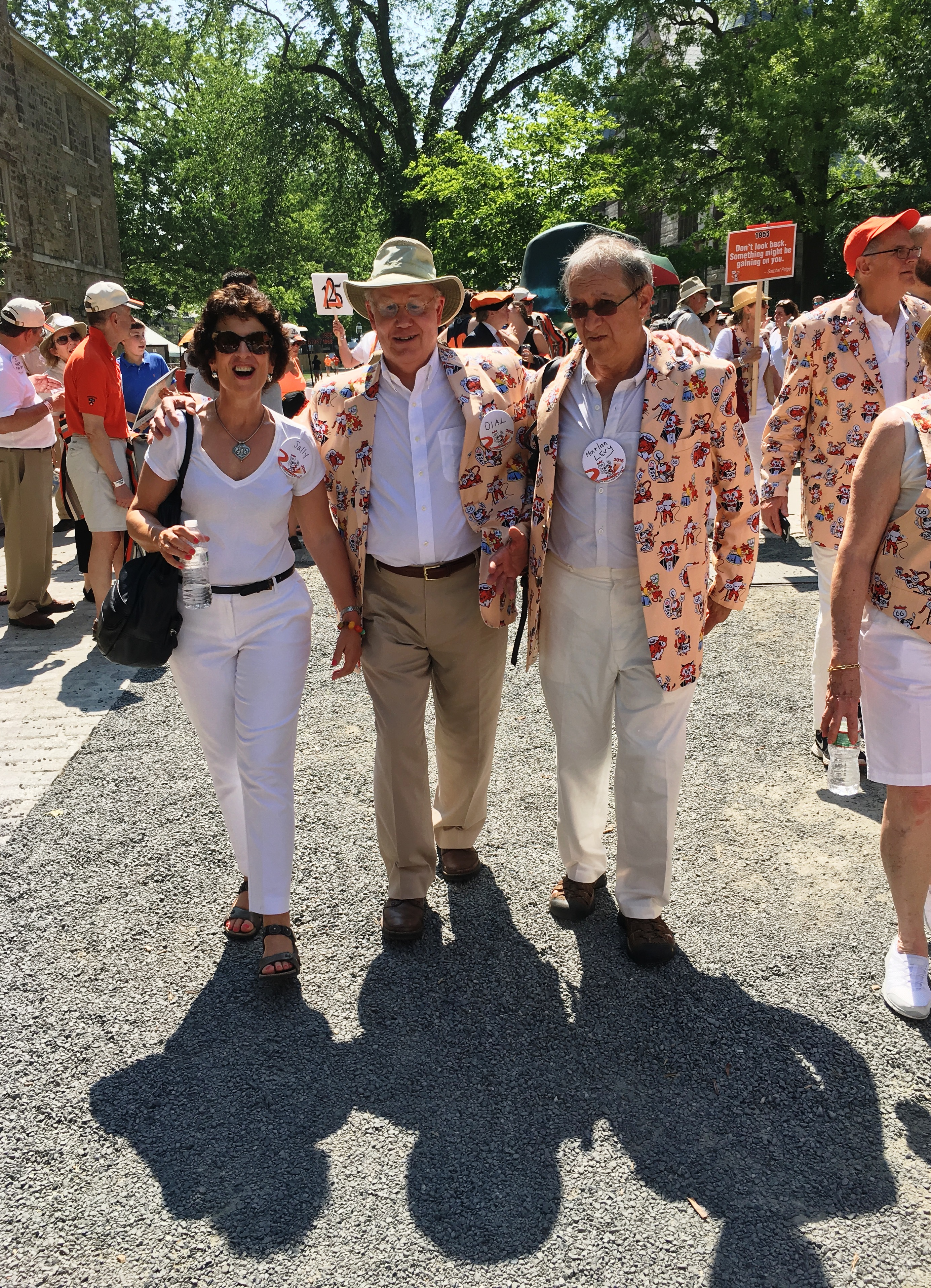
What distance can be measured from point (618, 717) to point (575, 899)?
710 mm

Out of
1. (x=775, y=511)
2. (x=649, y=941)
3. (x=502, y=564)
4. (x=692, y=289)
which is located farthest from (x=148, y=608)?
(x=692, y=289)

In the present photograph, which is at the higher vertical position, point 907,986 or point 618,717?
point 618,717

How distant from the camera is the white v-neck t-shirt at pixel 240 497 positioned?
10.5 feet

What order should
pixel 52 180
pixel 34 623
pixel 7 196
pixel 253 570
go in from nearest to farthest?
pixel 253 570 → pixel 34 623 → pixel 7 196 → pixel 52 180

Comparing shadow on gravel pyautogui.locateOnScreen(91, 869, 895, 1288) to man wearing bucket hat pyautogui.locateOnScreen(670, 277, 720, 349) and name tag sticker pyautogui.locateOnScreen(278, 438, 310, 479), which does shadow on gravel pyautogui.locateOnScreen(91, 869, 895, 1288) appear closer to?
name tag sticker pyautogui.locateOnScreen(278, 438, 310, 479)

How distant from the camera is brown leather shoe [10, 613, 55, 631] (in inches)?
300

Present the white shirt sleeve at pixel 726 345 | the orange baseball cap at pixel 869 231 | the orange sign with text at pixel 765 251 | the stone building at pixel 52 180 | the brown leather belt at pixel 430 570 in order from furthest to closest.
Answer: the stone building at pixel 52 180, the orange sign with text at pixel 765 251, the white shirt sleeve at pixel 726 345, the orange baseball cap at pixel 869 231, the brown leather belt at pixel 430 570

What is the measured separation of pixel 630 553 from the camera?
320 centimetres

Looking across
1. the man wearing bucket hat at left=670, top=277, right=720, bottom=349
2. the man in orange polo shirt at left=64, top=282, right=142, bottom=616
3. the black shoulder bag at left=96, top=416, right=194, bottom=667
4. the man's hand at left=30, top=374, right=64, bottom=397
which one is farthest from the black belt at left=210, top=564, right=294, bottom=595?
the man wearing bucket hat at left=670, top=277, right=720, bottom=349

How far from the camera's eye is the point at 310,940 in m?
3.60

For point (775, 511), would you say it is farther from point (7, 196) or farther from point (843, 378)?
point (7, 196)

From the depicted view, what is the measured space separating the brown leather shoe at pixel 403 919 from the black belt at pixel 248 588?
1190 millimetres

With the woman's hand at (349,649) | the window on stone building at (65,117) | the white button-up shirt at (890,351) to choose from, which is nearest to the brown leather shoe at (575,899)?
the woman's hand at (349,649)

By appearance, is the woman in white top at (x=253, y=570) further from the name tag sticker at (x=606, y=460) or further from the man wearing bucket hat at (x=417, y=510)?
the name tag sticker at (x=606, y=460)
